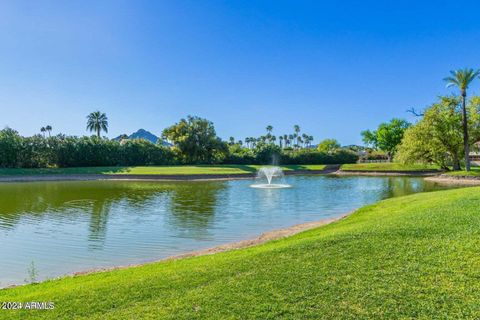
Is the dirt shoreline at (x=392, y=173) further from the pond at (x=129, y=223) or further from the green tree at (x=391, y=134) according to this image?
the green tree at (x=391, y=134)

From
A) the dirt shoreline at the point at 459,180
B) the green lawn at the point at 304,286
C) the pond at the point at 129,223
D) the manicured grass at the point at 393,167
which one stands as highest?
the manicured grass at the point at 393,167

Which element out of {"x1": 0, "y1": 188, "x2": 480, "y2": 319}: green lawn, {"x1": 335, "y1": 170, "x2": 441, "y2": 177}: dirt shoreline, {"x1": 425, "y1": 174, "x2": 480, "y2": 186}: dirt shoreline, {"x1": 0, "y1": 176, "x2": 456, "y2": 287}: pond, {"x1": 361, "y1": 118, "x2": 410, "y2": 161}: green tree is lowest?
{"x1": 0, "y1": 176, "x2": 456, "y2": 287}: pond

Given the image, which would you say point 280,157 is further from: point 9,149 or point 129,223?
point 129,223

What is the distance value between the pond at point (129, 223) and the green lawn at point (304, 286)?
2.96 meters

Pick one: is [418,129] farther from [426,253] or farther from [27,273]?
[27,273]

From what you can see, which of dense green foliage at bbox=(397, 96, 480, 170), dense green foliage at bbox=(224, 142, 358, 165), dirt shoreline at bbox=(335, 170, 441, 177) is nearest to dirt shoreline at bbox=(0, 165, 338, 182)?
dirt shoreline at bbox=(335, 170, 441, 177)

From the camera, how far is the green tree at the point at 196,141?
60.9 m

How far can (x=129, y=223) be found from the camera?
14.3 meters

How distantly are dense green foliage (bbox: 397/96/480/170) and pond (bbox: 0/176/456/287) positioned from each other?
2088 centimetres

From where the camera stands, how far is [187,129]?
61.8 metres

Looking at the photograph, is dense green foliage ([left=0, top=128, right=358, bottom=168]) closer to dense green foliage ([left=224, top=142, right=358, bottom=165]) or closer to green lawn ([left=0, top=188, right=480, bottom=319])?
dense green foliage ([left=224, top=142, right=358, bottom=165])

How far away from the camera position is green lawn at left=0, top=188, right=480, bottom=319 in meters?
4.36

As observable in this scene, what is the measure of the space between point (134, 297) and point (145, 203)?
1568 cm

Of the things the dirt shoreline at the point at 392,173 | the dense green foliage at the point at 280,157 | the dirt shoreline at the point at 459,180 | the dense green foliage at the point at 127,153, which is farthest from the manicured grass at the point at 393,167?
the dense green foliage at the point at 127,153
